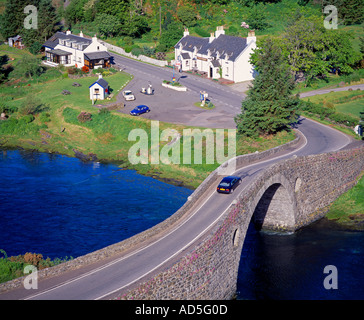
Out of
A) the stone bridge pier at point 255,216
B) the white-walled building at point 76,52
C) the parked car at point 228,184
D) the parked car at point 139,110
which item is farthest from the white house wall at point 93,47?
the parked car at point 228,184

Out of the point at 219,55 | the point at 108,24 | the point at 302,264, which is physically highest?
the point at 108,24

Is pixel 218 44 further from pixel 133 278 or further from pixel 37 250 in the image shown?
pixel 133 278

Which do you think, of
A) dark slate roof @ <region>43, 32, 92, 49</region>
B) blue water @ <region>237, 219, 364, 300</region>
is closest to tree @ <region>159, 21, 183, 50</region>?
dark slate roof @ <region>43, 32, 92, 49</region>

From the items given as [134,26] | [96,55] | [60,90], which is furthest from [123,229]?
[134,26]

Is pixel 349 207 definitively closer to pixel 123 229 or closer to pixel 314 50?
pixel 123 229

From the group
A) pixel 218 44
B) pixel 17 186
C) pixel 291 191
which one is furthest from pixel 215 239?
pixel 218 44

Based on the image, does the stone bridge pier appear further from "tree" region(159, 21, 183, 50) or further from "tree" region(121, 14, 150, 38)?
"tree" region(121, 14, 150, 38)
